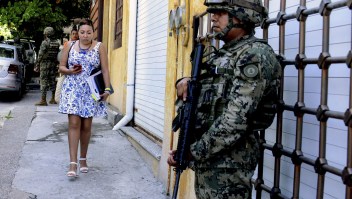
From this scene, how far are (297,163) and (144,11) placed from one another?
546 centimetres

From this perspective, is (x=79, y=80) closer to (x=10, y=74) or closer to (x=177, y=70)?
(x=177, y=70)

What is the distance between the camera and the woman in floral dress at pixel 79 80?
530 cm

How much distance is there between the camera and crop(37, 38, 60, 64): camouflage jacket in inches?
462

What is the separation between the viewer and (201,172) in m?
2.65

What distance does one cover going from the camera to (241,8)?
2506 millimetres

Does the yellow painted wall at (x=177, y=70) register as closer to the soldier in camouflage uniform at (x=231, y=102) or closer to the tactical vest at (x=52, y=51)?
the soldier in camouflage uniform at (x=231, y=102)

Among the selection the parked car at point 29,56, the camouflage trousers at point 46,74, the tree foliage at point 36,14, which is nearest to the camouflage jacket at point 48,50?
the camouflage trousers at point 46,74

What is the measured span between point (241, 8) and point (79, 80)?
3.16 meters

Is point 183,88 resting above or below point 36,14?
below

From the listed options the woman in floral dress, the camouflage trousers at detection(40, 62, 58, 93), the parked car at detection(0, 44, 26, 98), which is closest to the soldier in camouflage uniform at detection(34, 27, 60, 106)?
the camouflage trousers at detection(40, 62, 58, 93)

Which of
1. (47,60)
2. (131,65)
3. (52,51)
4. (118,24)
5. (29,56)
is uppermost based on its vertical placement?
(118,24)

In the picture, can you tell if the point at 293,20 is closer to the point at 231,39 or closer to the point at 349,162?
the point at 231,39

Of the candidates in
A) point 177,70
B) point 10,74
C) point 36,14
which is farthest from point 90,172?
point 36,14

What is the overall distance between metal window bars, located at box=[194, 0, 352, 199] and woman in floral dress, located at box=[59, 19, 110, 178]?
2603 millimetres
